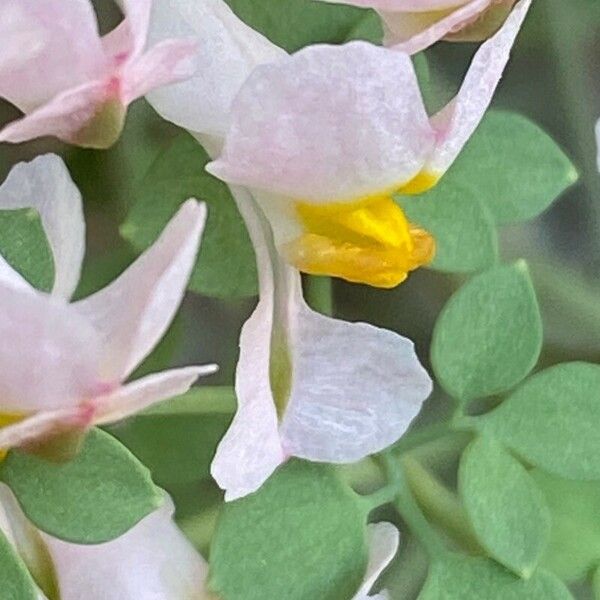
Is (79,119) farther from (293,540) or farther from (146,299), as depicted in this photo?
(293,540)

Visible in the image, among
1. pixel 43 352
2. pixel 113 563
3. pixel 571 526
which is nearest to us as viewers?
pixel 43 352

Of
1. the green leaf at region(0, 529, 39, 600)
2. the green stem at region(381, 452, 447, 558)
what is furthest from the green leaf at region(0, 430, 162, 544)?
Answer: the green stem at region(381, 452, 447, 558)

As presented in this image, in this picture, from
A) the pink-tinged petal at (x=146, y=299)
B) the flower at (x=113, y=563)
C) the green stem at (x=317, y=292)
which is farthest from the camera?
the green stem at (x=317, y=292)

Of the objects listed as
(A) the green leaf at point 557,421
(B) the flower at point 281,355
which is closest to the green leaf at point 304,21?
(B) the flower at point 281,355

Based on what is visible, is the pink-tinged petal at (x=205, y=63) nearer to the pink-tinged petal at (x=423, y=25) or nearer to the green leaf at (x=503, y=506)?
the pink-tinged petal at (x=423, y=25)

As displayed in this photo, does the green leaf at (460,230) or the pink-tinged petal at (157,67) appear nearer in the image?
the pink-tinged petal at (157,67)

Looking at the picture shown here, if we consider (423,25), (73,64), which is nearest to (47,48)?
(73,64)

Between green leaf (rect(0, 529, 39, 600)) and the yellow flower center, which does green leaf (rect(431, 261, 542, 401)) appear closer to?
the yellow flower center
